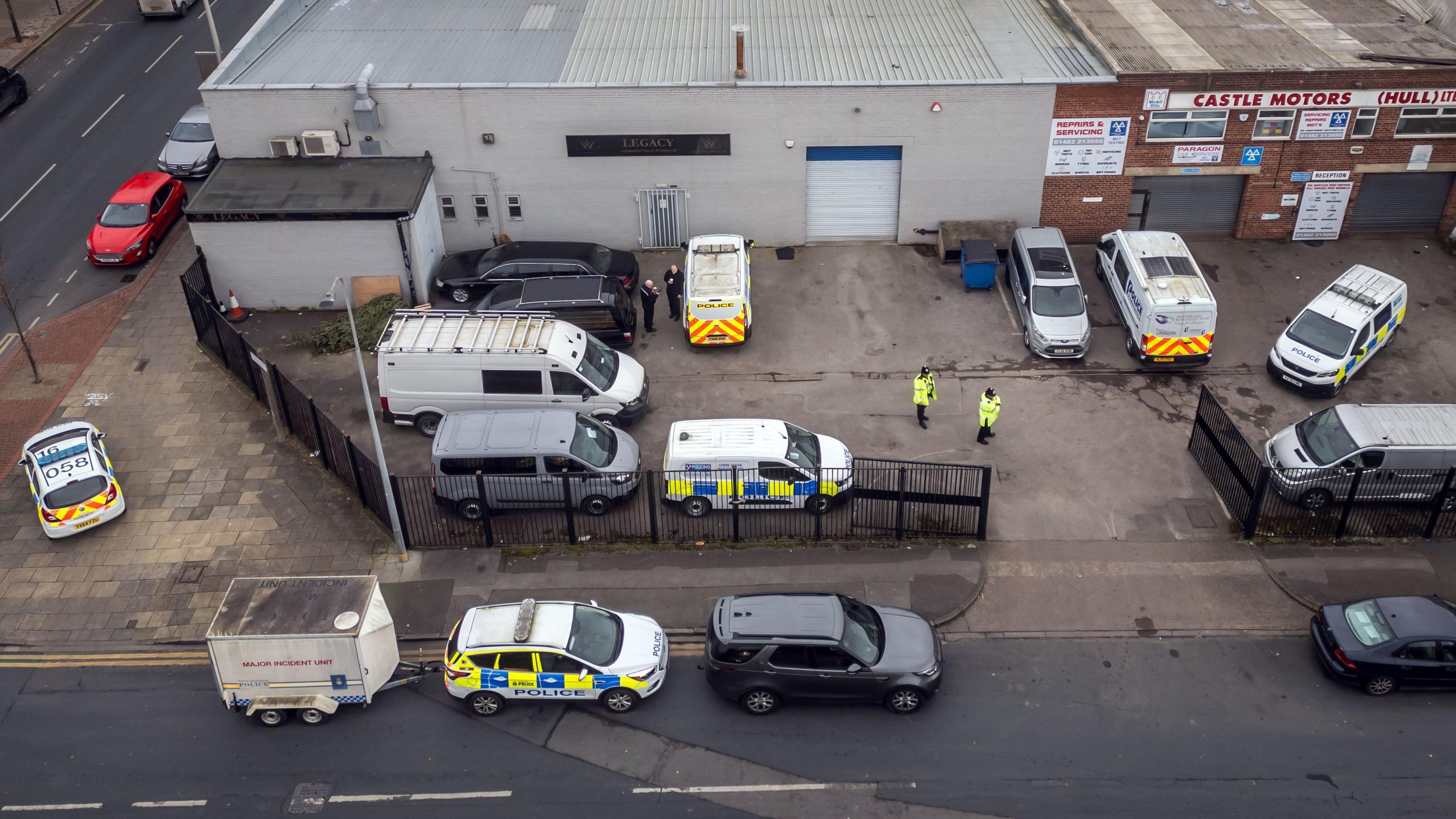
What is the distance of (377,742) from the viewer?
1678 centimetres

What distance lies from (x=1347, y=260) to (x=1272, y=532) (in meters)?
12.5

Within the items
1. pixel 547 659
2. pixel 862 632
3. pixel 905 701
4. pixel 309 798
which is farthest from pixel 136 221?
pixel 905 701

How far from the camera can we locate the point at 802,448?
2095cm

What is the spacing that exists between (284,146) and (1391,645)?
86.4ft

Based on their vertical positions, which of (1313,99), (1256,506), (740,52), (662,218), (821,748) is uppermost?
(740,52)

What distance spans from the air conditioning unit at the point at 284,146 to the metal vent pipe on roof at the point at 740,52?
1142cm

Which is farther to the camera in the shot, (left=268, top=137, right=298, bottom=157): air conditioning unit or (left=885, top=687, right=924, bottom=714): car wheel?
(left=268, top=137, right=298, bottom=157): air conditioning unit

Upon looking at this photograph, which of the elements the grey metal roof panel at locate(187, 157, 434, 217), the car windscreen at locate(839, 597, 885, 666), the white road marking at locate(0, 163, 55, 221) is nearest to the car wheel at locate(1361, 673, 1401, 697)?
the car windscreen at locate(839, 597, 885, 666)

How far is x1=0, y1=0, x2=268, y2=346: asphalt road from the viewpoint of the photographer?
29.4 meters

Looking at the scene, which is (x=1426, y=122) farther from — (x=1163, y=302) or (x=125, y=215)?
(x=125, y=215)

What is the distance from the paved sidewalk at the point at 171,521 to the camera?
761 inches

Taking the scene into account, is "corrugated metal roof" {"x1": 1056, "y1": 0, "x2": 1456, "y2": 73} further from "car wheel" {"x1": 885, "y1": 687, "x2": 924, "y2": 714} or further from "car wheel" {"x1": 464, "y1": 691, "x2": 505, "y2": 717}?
"car wheel" {"x1": 464, "y1": 691, "x2": 505, "y2": 717}

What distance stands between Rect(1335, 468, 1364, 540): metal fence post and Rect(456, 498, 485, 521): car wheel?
15.9 meters

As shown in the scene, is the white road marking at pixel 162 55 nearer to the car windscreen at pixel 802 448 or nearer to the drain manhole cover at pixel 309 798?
the car windscreen at pixel 802 448
